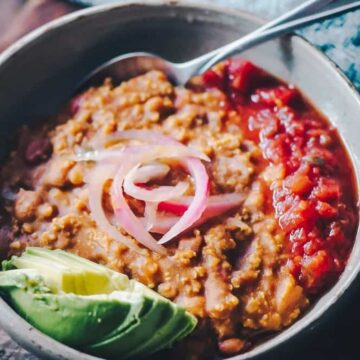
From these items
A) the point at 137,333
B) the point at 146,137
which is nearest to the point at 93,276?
the point at 137,333

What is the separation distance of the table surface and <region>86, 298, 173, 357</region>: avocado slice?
0.99ft

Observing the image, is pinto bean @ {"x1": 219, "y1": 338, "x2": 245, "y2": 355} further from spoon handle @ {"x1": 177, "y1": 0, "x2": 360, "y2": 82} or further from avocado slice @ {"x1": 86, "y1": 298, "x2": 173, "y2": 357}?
spoon handle @ {"x1": 177, "y1": 0, "x2": 360, "y2": 82}

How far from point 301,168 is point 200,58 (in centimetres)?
55

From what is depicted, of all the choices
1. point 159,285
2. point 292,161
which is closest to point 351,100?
point 292,161

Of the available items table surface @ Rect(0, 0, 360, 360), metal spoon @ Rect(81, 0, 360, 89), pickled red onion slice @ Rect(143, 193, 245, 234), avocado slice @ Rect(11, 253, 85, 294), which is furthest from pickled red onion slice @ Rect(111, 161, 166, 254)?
metal spoon @ Rect(81, 0, 360, 89)

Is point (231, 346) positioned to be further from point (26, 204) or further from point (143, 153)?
point (26, 204)

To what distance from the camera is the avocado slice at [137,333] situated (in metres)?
1.98

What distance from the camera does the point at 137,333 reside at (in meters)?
1.99

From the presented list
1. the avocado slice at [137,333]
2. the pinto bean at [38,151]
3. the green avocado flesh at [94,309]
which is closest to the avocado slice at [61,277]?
the green avocado flesh at [94,309]

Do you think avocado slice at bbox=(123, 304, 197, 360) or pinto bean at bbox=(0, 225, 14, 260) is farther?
pinto bean at bbox=(0, 225, 14, 260)

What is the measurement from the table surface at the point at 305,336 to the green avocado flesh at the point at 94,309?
0.30m

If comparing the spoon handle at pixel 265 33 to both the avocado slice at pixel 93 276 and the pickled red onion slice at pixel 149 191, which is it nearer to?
the pickled red onion slice at pixel 149 191

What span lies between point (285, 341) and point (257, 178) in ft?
1.80

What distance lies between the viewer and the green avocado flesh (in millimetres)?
1973
